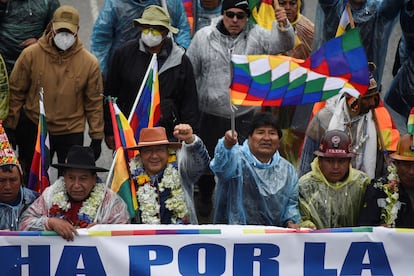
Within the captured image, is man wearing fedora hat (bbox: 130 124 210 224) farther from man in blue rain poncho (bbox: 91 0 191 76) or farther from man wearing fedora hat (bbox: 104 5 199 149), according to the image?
man in blue rain poncho (bbox: 91 0 191 76)

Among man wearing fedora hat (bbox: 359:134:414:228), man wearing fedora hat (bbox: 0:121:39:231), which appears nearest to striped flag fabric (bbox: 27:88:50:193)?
man wearing fedora hat (bbox: 0:121:39:231)

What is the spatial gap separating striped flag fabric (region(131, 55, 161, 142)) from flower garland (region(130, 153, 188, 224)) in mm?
910

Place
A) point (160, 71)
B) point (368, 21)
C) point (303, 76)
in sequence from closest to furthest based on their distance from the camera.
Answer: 1. point (303, 76)
2. point (160, 71)
3. point (368, 21)

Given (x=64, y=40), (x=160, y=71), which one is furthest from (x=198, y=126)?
(x=64, y=40)

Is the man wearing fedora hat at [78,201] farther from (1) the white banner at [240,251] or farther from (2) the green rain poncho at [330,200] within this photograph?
(2) the green rain poncho at [330,200]

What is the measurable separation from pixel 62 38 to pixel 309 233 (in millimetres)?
3307

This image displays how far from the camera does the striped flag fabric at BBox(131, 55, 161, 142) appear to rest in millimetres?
10039

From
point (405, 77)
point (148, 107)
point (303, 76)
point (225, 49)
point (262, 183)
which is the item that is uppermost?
point (225, 49)

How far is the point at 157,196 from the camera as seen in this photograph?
9.15m

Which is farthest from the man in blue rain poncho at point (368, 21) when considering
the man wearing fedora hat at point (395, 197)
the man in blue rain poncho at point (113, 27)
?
the man wearing fedora hat at point (395, 197)

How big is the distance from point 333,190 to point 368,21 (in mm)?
2837

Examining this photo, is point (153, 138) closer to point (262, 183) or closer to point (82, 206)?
point (82, 206)

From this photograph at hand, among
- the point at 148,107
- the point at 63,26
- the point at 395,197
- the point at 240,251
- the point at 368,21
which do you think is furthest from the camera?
the point at 368,21

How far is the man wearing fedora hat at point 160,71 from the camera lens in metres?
10.9
